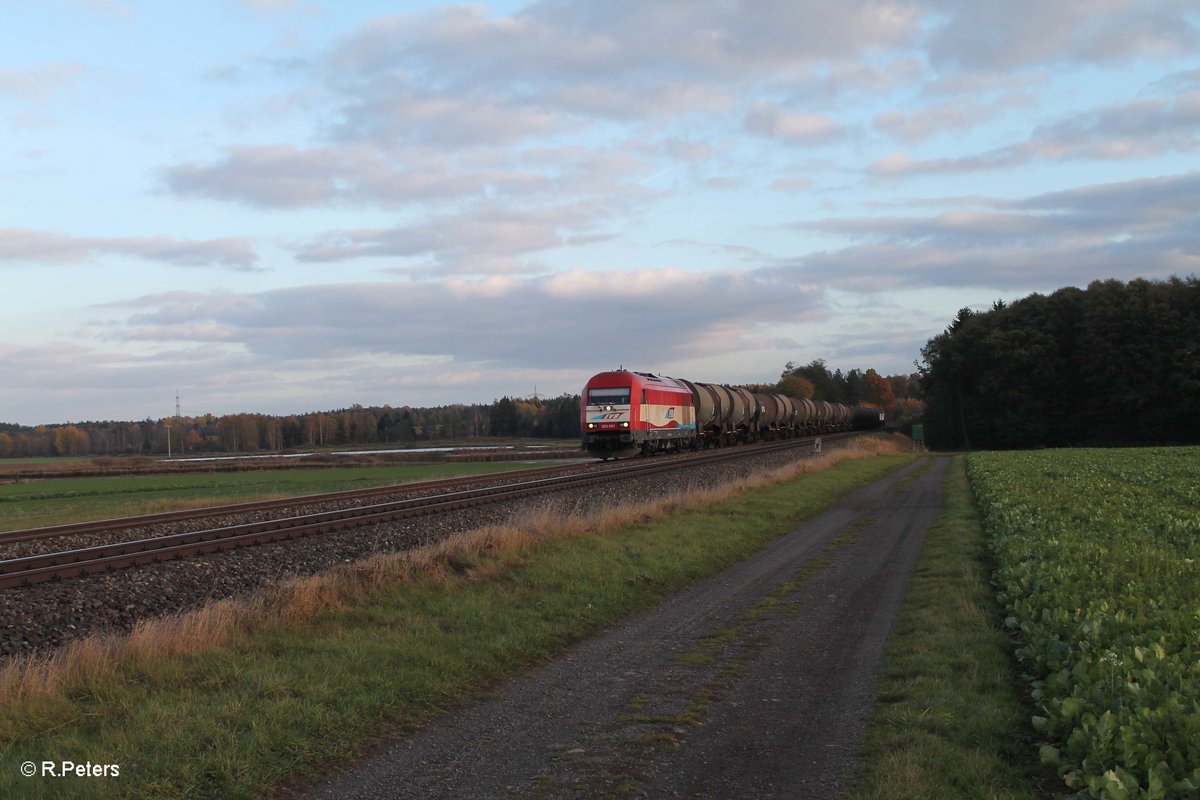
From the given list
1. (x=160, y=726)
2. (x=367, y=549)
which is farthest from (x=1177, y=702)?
(x=367, y=549)

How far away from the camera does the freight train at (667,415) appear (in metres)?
41.2

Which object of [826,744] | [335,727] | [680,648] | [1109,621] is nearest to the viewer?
[826,744]

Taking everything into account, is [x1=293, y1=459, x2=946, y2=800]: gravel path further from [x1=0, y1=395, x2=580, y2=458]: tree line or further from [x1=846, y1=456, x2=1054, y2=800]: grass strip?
[x1=0, y1=395, x2=580, y2=458]: tree line

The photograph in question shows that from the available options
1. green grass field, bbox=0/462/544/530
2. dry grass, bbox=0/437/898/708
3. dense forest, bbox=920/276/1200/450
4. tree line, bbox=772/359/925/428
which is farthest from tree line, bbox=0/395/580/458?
dry grass, bbox=0/437/898/708

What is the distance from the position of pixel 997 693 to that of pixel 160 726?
6662 mm

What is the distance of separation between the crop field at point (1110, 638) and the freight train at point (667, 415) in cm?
2421

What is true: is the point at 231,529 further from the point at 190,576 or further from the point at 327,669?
the point at 327,669

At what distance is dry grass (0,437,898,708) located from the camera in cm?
803

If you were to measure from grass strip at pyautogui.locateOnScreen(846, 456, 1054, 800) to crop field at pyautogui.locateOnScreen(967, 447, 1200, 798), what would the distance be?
0.23m

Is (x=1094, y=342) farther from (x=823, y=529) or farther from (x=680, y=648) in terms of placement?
(x=680, y=648)

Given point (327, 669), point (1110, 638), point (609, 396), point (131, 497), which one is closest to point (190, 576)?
point (327, 669)

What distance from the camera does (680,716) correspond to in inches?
293

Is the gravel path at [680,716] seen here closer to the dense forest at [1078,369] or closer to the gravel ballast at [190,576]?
the gravel ballast at [190,576]

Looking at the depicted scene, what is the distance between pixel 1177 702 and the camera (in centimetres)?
555
